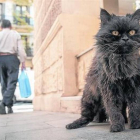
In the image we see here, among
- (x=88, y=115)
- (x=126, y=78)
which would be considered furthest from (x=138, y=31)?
(x=88, y=115)

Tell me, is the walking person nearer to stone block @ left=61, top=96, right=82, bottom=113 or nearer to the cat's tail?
stone block @ left=61, top=96, right=82, bottom=113

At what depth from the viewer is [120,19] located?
2162 mm

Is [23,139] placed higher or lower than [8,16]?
lower

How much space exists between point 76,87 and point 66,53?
68 cm

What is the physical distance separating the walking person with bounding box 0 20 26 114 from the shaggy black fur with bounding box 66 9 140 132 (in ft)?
12.6

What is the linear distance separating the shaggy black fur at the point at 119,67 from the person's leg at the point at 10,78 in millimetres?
3834

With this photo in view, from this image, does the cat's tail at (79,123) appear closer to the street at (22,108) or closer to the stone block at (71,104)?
the stone block at (71,104)

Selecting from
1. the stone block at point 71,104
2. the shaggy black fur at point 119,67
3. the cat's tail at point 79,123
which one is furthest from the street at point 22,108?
the shaggy black fur at point 119,67

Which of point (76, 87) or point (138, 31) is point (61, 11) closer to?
point (76, 87)

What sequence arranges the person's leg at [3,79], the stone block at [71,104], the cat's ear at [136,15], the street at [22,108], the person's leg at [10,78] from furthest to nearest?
the street at [22,108], the person's leg at [3,79], the person's leg at [10,78], the stone block at [71,104], the cat's ear at [136,15]

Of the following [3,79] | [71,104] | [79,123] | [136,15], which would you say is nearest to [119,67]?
[136,15]

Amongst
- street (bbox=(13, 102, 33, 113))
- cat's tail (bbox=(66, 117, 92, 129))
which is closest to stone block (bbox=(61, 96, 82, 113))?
cat's tail (bbox=(66, 117, 92, 129))

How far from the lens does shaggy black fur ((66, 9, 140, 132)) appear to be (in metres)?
2.11

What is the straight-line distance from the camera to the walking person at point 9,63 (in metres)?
5.72
